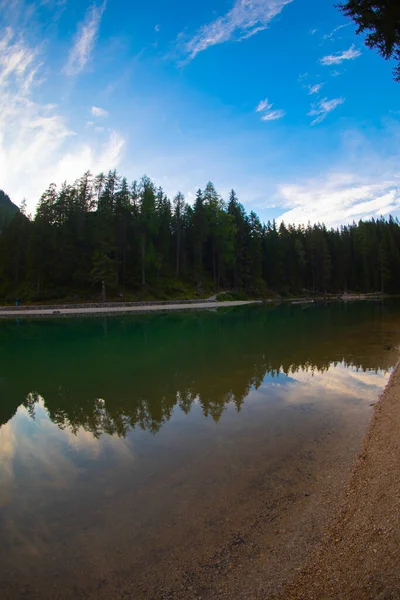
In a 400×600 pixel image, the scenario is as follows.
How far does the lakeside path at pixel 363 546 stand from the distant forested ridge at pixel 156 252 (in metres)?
50.5

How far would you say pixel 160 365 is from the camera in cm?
1625

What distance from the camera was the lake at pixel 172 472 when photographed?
4098 millimetres

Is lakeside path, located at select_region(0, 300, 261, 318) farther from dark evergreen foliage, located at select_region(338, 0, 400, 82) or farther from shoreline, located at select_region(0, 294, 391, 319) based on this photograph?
dark evergreen foliage, located at select_region(338, 0, 400, 82)

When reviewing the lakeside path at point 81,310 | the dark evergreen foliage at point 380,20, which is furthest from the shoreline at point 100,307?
the dark evergreen foliage at point 380,20

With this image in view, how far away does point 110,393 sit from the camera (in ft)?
38.9

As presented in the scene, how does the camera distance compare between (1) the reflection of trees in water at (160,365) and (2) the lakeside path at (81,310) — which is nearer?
(1) the reflection of trees in water at (160,365)

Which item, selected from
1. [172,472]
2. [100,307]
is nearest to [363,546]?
[172,472]

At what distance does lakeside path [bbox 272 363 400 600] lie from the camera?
3246 millimetres

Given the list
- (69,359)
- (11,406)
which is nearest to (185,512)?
(11,406)

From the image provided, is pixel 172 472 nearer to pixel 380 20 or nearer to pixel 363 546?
pixel 363 546

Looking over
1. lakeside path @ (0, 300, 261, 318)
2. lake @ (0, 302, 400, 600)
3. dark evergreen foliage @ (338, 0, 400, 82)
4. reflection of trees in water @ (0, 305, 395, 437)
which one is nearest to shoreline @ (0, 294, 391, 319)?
lakeside path @ (0, 300, 261, 318)

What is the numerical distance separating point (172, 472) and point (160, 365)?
9882mm

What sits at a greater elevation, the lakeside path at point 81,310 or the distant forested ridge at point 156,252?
→ the distant forested ridge at point 156,252

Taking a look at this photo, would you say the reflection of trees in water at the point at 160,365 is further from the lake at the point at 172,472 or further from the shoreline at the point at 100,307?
the shoreline at the point at 100,307
